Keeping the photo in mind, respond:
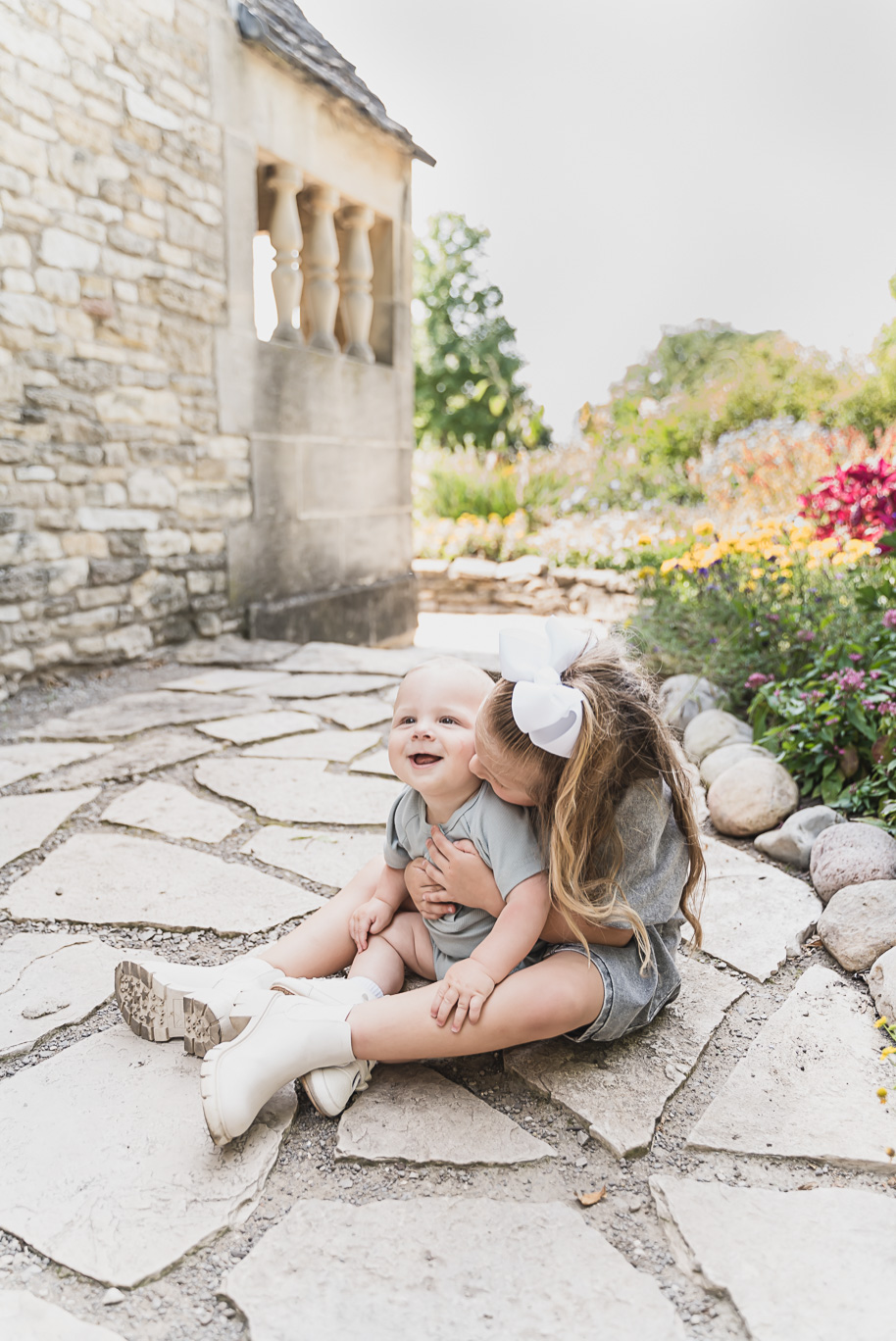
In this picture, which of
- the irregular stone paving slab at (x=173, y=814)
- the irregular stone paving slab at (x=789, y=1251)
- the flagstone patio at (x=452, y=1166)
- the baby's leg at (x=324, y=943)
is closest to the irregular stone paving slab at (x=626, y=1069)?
the flagstone patio at (x=452, y=1166)

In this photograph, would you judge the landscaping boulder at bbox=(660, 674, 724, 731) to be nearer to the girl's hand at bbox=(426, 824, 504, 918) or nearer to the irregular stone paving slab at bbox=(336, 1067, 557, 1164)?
the girl's hand at bbox=(426, 824, 504, 918)

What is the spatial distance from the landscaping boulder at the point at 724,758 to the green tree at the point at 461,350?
38.7 feet

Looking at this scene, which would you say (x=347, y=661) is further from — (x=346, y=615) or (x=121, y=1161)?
(x=121, y=1161)

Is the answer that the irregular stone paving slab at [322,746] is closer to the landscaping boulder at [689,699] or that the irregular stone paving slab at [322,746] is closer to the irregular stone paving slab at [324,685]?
the irregular stone paving slab at [324,685]

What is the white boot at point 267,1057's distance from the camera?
1.16 metres

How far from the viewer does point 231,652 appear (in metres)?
4.38

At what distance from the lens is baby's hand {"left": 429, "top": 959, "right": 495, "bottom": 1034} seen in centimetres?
125

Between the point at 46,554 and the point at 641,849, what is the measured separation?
3074 mm

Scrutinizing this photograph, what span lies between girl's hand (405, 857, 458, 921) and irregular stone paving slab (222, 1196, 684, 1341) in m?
0.41

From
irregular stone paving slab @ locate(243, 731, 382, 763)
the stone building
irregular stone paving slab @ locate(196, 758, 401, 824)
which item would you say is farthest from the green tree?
irregular stone paving slab @ locate(196, 758, 401, 824)

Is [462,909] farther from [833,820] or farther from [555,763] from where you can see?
[833,820]

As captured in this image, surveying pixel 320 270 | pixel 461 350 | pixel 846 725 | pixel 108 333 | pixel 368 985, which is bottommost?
pixel 368 985

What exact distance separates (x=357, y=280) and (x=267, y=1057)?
17.1 ft

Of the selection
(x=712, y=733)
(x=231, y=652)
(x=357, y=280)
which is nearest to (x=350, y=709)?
(x=231, y=652)
